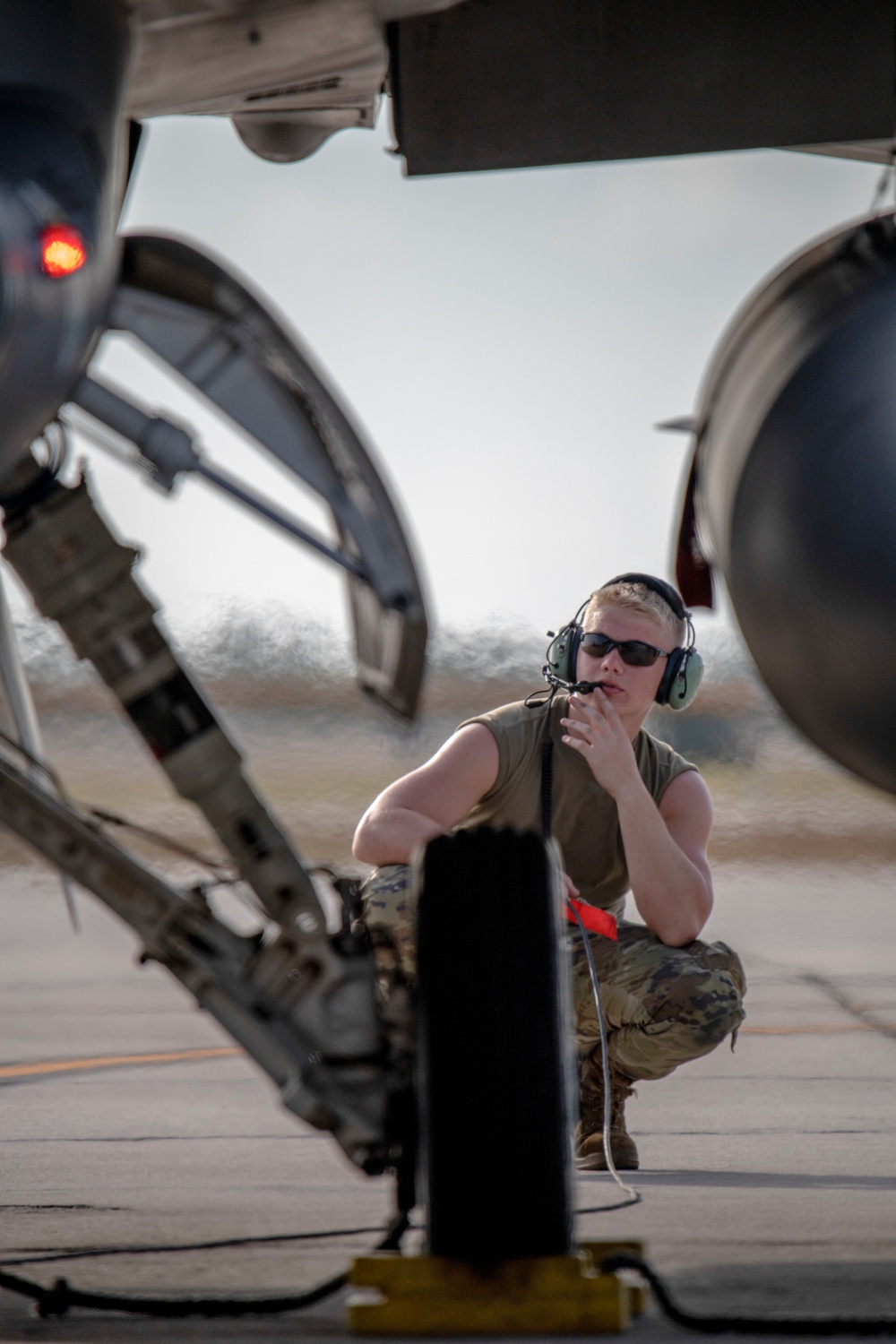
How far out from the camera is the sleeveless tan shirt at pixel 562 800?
3.08 m

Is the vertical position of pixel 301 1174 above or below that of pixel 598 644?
below

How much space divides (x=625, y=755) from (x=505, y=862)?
59 cm

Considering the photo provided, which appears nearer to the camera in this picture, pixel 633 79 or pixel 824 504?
pixel 824 504

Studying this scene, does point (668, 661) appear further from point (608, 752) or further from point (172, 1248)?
point (172, 1248)

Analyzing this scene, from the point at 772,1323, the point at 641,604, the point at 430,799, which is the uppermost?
the point at 641,604

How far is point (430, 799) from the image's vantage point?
2854 millimetres

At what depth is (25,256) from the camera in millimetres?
1896

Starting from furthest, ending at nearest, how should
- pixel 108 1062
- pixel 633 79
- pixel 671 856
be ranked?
pixel 108 1062 → pixel 671 856 → pixel 633 79

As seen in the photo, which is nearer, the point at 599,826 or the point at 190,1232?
the point at 190,1232

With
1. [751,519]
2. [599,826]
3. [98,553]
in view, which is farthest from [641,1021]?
[98,553]

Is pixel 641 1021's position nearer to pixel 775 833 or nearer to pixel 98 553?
pixel 98 553

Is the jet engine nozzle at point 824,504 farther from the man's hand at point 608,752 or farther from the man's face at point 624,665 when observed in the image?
the man's face at point 624,665

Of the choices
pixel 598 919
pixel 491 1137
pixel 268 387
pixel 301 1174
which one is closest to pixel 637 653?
pixel 598 919

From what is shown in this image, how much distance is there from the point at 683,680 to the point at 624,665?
138 millimetres
